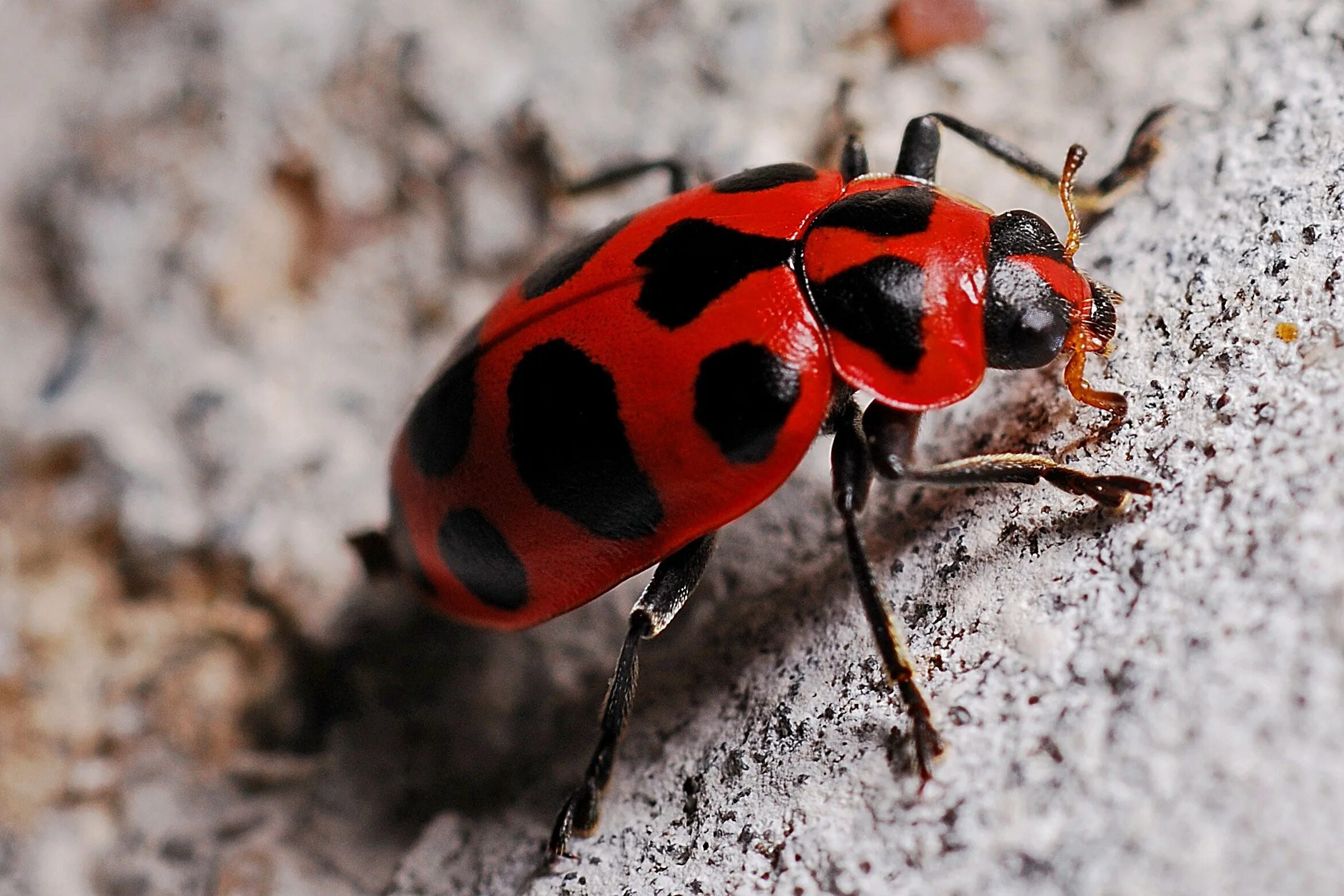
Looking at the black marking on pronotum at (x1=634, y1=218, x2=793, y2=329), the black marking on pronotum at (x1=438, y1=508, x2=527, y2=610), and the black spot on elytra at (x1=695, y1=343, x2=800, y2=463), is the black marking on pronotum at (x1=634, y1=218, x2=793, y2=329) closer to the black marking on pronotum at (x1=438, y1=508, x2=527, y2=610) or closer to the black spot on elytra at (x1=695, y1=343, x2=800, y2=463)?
the black spot on elytra at (x1=695, y1=343, x2=800, y2=463)

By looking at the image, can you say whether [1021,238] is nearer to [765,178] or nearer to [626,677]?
[765,178]

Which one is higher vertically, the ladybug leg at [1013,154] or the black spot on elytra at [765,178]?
the black spot on elytra at [765,178]

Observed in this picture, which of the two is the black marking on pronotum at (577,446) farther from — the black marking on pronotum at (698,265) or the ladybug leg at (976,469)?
the ladybug leg at (976,469)

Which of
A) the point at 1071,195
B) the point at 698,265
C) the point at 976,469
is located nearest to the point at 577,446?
the point at 698,265

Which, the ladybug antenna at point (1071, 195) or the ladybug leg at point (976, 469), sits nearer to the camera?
the ladybug leg at point (976, 469)

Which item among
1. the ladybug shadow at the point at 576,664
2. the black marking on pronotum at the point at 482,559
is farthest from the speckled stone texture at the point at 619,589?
the black marking on pronotum at the point at 482,559

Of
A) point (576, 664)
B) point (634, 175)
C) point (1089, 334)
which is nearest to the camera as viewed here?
point (1089, 334)

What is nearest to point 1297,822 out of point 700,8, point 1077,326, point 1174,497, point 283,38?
point 1174,497
